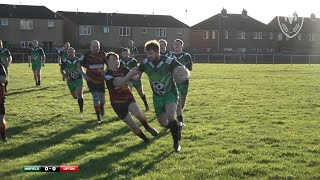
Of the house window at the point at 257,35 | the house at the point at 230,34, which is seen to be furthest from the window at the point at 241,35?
the house window at the point at 257,35

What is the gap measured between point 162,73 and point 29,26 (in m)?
59.9

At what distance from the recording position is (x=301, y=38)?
87688mm

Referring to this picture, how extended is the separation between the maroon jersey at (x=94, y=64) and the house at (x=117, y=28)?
5449 cm

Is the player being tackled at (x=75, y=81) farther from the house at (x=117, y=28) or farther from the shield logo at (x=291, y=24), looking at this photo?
the shield logo at (x=291, y=24)

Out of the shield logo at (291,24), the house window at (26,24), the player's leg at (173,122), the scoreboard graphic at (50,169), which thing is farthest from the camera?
the shield logo at (291,24)

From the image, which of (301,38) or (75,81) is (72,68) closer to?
(75,81)

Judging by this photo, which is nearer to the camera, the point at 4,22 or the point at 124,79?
the point at 124,79

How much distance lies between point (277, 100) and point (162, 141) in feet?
26.8

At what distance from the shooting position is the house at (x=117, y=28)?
68688mm

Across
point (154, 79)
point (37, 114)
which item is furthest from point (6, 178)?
point (37, 114)

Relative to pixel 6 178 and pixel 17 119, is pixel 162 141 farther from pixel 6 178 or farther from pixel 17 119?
pixel 17 119

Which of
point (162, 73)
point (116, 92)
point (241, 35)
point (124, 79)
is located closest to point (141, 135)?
point (116, 92)

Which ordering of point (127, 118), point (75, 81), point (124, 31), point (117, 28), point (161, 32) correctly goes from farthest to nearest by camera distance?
point (161, 32) → point (124, 31) → point (117, 28) → point (75, 81) → point (127, 118)

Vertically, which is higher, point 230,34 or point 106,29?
point 106,29
